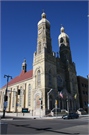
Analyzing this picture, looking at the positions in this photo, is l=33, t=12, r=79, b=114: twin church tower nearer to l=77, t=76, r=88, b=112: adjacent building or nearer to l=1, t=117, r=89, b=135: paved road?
l=77, t=76, r=88, b=112: adjacent building

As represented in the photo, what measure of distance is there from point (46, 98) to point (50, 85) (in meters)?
4.20

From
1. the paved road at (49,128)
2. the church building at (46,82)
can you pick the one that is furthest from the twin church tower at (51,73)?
the paved road at (49,128)

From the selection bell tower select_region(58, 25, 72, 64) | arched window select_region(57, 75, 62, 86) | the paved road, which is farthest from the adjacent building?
the paved road

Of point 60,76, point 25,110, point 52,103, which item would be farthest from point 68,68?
point 25,110

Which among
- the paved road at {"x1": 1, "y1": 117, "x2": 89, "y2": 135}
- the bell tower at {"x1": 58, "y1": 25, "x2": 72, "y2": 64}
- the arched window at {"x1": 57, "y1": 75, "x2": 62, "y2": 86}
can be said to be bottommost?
the paved road at {"x1": 1, "y1": 117, "x2": 89, "y2": 135}

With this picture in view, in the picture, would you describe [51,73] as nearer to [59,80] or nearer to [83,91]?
[59,80]

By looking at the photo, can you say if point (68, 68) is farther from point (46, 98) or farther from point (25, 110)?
point (25, 110)

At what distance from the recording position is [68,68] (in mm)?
42094

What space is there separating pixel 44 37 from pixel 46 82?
52.7ft

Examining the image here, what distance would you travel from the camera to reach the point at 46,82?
32.2 meters

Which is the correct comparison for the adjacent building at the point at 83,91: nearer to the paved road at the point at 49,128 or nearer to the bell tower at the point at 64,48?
the bell tower at the point at 64,48

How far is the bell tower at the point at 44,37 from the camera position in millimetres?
38556

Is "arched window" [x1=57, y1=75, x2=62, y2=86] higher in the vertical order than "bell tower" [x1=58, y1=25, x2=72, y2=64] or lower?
lower

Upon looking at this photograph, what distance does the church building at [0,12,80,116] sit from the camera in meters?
31.5
